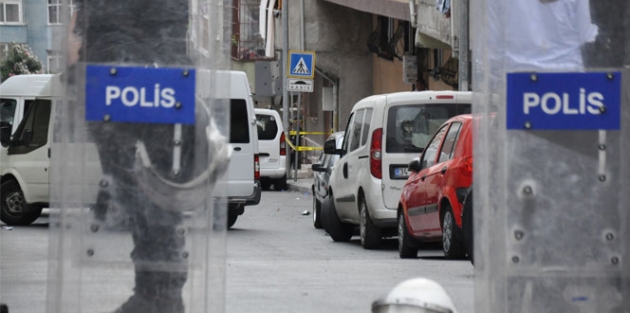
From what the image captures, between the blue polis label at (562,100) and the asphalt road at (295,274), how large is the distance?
1.29 meters

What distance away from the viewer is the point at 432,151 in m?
13.9

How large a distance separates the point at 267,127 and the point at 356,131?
15812mm

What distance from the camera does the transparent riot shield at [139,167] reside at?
504 cm

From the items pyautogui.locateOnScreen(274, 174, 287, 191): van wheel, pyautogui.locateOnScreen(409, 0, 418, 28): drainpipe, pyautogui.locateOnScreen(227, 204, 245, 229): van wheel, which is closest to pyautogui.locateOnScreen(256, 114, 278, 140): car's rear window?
pyautogui.locateOnScreen(274, 174, 287, 191): van wheel

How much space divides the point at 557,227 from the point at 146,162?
1.59 meters

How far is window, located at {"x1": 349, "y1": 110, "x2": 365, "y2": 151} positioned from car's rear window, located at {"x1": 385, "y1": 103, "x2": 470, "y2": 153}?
981 mm

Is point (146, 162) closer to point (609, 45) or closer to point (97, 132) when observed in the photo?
point (97, 132)

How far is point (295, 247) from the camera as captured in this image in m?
16.4

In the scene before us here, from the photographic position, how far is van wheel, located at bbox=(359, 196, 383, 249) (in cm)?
1584

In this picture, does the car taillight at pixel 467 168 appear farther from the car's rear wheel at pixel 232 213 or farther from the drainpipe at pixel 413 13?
the drainpipe at pixel 413 13

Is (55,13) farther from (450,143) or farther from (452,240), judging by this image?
(450,143)

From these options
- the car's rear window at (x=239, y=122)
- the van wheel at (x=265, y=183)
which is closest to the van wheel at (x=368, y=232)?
the car's rear window at (x=239, y=122)

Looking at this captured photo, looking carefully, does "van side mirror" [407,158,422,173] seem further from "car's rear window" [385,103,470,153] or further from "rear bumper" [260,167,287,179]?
"rear bumper" [260,167,287,179]

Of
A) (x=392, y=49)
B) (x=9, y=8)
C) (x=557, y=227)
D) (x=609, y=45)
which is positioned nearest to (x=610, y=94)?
(x=609, y=45)
